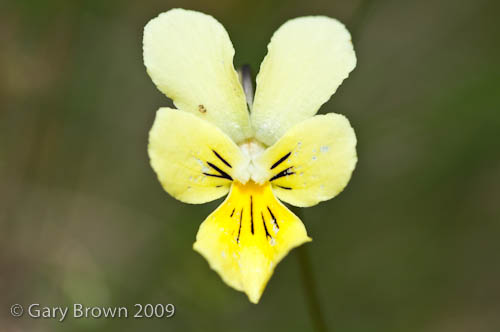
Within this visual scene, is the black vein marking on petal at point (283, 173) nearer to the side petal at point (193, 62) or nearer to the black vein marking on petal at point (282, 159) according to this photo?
the black vein marking on petal at point (282, 159)

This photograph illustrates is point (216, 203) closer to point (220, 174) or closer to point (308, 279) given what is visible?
point (308, 279)

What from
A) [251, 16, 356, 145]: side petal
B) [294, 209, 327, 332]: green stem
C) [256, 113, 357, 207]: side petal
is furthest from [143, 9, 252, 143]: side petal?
[294, 209, 327, 332]: green stem

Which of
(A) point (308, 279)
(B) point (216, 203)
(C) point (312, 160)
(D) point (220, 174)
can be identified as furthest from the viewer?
(B) point (216, 203)

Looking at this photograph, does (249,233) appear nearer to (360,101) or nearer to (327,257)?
(327,257)

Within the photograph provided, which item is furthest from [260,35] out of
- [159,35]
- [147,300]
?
[159,35]

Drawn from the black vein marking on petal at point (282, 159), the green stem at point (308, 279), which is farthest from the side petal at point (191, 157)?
the green stem at point (308, 279)

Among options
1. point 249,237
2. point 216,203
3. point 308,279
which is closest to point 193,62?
point 249,237
